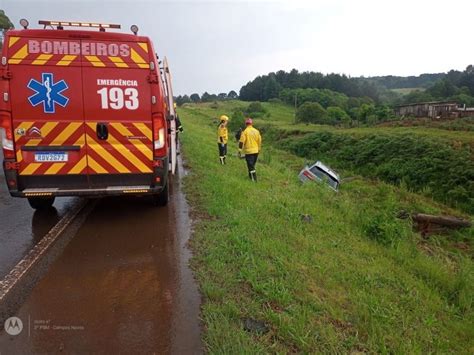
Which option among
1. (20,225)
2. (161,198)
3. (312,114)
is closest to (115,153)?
(161,198)

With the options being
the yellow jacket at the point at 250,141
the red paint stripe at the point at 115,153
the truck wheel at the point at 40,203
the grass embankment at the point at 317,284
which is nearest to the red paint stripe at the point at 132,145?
the red paint stripe at the point at 115,153

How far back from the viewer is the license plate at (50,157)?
4.76 meters

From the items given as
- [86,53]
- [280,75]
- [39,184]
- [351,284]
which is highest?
[280,75]

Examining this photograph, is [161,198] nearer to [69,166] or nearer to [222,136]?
[69,166]

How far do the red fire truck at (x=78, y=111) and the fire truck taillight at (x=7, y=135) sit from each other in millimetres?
12

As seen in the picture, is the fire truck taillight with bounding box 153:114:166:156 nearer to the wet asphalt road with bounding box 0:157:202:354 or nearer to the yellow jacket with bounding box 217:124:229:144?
the wet asphalt road with bounding box 0:157:202:354

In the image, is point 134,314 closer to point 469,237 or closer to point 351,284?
point 351,284

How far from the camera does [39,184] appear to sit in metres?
4.86

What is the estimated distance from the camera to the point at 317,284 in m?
3.67

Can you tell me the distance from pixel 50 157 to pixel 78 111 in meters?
0.78

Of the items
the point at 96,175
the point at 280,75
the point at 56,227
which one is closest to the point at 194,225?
the point at 96,175

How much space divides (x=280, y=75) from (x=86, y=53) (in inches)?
5273

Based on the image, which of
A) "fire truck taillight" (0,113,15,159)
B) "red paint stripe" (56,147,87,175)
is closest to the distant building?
"red paint stripe" (56,147,87,175)

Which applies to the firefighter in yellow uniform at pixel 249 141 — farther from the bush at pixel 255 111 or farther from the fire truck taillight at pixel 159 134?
the bush at pixel 255 111
